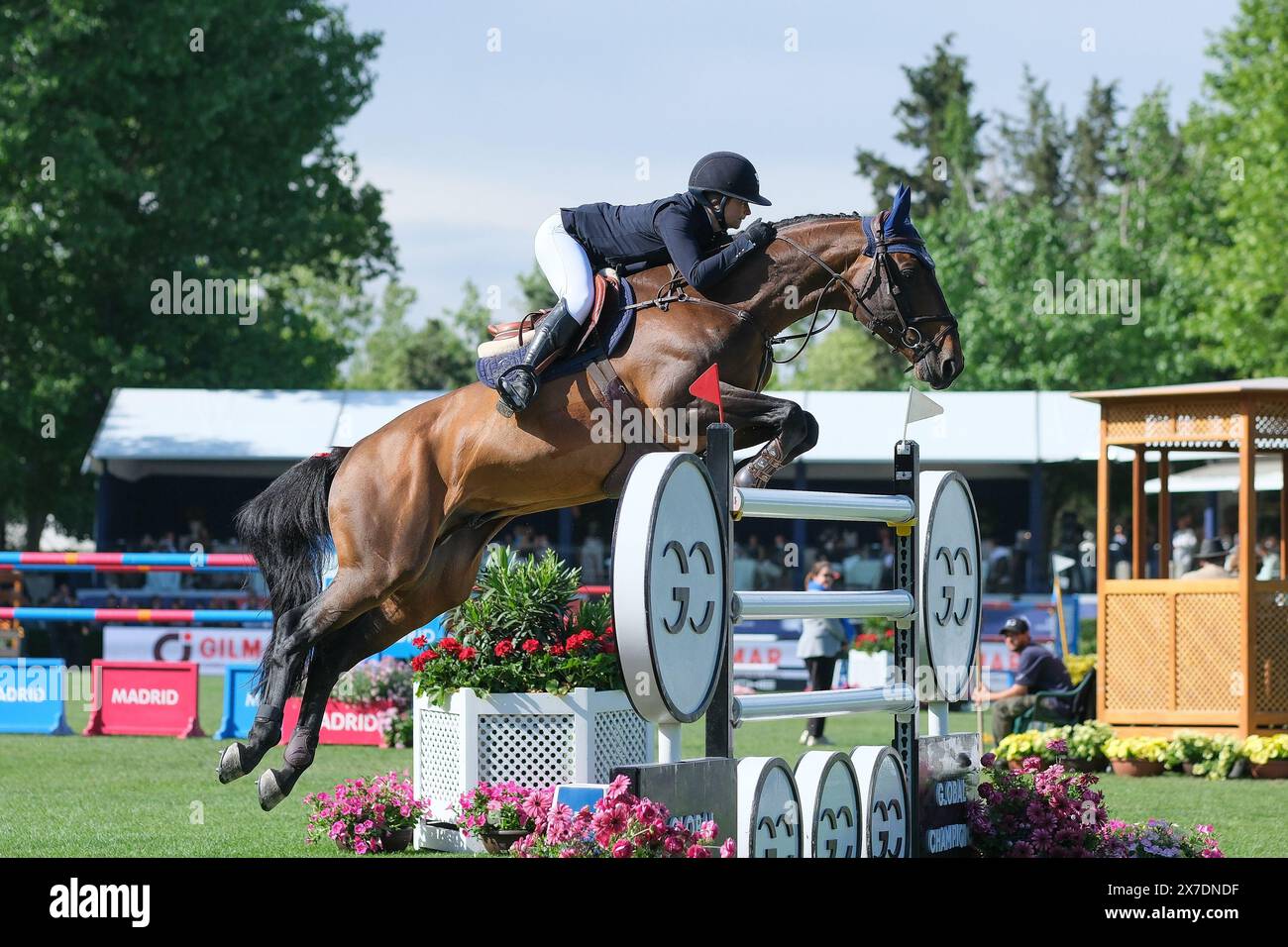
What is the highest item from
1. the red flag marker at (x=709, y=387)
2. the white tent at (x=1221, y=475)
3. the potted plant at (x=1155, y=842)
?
the white tent at (x=1221, y=475)

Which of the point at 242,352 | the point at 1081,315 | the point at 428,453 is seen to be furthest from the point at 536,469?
the point at 1081,315

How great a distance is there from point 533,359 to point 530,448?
37 cm

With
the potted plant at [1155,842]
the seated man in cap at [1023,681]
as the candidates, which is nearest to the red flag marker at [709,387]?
the potted plant at [1155,842]

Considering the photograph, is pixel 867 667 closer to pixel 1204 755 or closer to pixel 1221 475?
pixel 1204 755

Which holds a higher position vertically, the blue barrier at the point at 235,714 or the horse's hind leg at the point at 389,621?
the horse's hind leg at the point at 389,621

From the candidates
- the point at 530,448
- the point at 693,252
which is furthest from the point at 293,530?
the point at 693,252

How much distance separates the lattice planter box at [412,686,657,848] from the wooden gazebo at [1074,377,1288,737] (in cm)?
614

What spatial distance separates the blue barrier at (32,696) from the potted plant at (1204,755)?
913 centimetres

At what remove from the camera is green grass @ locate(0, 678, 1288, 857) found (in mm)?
6840

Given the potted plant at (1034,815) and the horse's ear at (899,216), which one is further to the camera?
the horse's ear at (899,216)

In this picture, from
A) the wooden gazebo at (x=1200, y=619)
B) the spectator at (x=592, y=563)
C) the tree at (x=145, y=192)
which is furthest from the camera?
the tree at (x=145, y=192)

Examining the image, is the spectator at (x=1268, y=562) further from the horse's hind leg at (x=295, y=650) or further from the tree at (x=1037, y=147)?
the tree at (x=1037, y=147)

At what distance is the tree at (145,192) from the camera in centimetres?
2366
